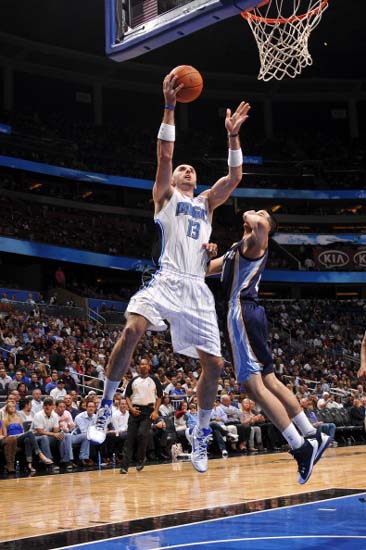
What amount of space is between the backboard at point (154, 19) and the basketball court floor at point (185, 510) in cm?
438

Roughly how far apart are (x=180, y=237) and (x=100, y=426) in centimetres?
145

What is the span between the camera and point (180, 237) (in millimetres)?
5516

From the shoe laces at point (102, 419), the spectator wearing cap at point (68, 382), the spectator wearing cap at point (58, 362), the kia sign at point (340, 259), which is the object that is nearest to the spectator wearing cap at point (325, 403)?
the spectator wearing cap at point (68, 382)

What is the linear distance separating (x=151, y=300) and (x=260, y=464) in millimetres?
7707

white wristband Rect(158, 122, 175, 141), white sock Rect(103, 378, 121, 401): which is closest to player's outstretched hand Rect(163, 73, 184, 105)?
white wristband Rect(158, 122, 175, 141)

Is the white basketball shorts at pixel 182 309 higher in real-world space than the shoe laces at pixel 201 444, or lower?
higher

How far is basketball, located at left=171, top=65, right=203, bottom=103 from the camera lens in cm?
548

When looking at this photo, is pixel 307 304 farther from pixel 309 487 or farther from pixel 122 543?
pixel 122 543

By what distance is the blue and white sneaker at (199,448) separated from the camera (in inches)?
224

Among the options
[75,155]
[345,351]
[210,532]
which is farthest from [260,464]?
[75,155]

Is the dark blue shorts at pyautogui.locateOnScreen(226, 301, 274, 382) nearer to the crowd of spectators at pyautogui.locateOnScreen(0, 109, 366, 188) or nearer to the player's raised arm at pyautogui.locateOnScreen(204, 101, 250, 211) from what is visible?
the player's raised arm at pyautogui.locateOnScreen(204, 101, 250, 211)

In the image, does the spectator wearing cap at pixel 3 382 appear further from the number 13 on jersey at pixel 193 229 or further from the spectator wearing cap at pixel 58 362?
the number 13 on jersey at pixel 193 229

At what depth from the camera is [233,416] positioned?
Answer: 49.3ft

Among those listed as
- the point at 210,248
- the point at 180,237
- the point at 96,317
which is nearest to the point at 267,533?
the point at 210,248
